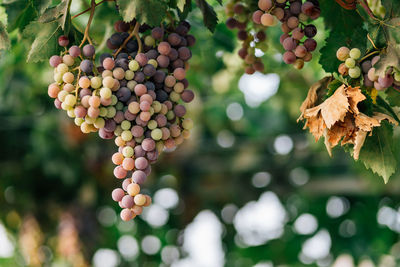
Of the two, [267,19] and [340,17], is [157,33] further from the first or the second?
[340,17]

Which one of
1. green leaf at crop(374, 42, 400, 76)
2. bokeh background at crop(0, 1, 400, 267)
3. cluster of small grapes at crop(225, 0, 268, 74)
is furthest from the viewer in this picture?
bokeh background at crop(0, 1, 400, 267)

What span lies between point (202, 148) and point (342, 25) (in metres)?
2.82

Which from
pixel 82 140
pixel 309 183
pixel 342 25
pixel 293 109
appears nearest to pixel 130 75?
pixel 342 25

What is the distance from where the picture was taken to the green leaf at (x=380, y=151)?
94cm

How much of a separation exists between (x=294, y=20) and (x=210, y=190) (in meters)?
3.02

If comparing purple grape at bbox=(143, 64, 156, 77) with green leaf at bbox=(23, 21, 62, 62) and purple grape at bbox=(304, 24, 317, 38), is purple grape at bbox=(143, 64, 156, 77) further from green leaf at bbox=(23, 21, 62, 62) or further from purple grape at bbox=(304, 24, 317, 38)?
purple grape at bbox=(304, 24, 317, 38)

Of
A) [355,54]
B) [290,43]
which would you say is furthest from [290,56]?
[355,54]

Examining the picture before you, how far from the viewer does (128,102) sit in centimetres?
90

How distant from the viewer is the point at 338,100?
854 millimetres

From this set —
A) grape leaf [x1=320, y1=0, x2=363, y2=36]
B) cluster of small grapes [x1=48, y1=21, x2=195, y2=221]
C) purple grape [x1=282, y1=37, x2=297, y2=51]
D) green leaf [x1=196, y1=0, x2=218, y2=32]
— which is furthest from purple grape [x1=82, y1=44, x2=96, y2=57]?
grape leaf [x1=320, y1=0, x2=363, y2=36]

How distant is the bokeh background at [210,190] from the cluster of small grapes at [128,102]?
2161 mm

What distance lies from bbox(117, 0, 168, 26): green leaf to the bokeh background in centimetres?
221

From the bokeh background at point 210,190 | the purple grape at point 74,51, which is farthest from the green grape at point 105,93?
the bokeh background at point 210,190

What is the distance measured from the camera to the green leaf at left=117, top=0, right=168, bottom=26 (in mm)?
884
